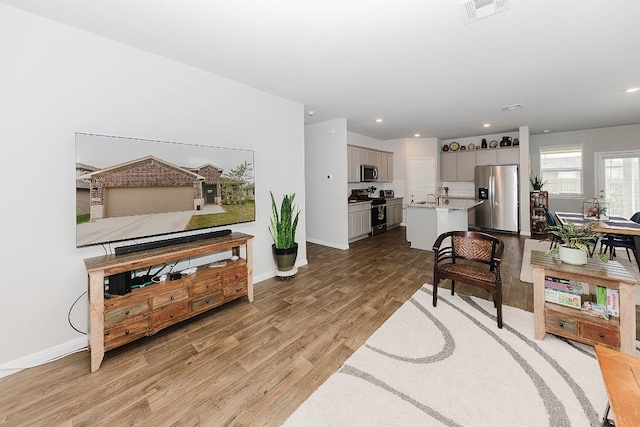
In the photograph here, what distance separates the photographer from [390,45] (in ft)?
8.07

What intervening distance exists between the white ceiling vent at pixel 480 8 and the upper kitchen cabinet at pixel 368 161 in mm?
4038

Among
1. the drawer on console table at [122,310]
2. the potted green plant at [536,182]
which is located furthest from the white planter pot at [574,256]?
the potted green plant at [536,182]

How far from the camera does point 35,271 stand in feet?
6.61

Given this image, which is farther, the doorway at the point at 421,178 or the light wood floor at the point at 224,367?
the doorway at the point at 421,178

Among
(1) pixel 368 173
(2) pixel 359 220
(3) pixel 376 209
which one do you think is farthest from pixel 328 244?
(1) pixel 368 173

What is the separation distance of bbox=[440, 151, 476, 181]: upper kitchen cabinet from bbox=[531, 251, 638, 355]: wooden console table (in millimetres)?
5467

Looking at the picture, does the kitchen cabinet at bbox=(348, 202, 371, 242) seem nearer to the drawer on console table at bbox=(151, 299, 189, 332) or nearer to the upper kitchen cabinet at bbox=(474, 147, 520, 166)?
the upper kitchen cabinet at bbox=(474, 147, 520, 166)

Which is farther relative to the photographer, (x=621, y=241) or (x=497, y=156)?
(x=497, y=156)

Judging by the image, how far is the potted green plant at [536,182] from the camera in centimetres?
660

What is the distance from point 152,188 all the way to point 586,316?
3.88 m

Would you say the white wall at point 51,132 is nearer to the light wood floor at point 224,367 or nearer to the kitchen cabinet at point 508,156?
the light wood floor at point 224,367

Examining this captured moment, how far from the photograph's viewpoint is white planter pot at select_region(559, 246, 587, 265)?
7.02 ft

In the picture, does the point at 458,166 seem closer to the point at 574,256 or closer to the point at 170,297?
the point at 574,256

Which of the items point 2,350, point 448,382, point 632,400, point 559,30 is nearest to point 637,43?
point 559,30
